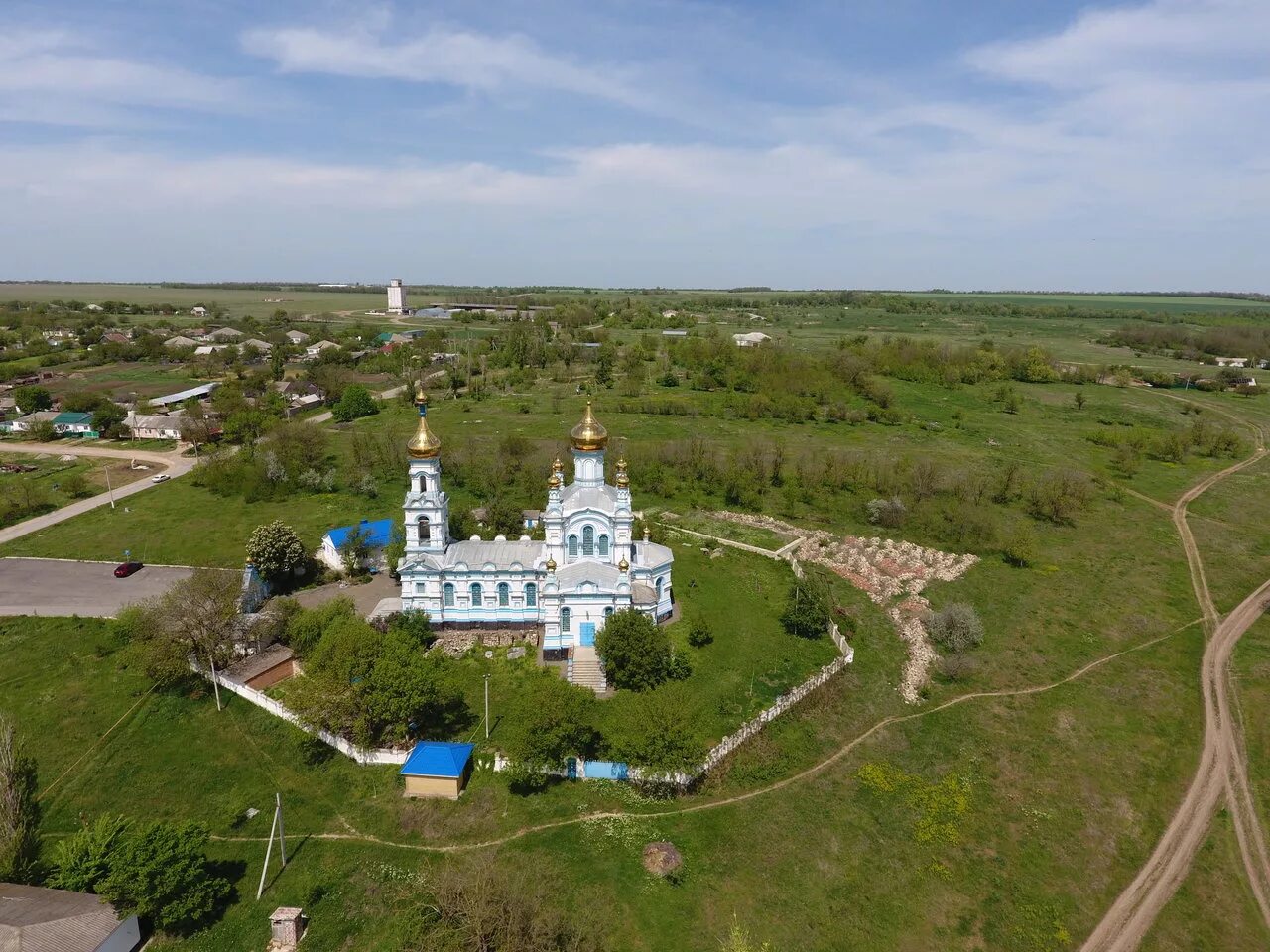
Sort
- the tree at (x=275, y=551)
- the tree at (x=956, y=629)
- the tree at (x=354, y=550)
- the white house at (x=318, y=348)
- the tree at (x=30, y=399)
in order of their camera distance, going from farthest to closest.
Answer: the white house at (x=318, y=348), the tree at (x=30, y=399), the tree at (x=354, y=550), the tree at (x=275, y=551), the tree at (x=956, y=629)

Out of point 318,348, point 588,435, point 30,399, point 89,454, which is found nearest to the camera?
point 588,435

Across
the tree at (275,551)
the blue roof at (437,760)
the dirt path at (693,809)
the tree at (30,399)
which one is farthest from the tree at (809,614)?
the tree at (30,399)

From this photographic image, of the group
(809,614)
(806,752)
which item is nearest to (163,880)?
(806,752)

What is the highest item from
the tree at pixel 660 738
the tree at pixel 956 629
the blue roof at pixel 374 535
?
the blue roof at pixel 374 535

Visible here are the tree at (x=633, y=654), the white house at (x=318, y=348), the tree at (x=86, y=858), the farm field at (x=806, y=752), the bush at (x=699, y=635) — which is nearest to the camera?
the tree at (x=86, y=858)

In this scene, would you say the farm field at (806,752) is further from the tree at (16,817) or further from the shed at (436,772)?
the tree at (16,817)

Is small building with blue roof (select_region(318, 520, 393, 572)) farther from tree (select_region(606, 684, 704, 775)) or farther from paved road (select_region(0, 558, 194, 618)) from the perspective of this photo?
tree (select_region(606, 684, 704, 775))

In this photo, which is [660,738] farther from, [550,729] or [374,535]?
[374,535]

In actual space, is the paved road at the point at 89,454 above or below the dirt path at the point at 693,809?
above
